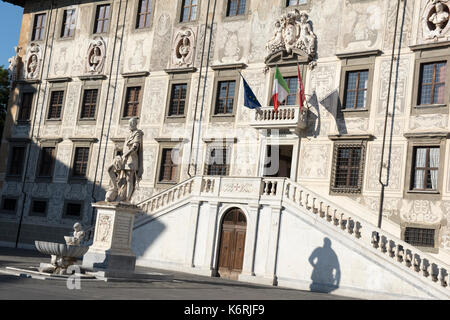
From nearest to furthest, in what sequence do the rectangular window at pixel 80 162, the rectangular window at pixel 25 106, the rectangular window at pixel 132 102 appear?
1. the rectangular window at pixel 132 102
2. the rectangular window at pixel 80 162
3. the rectangular window at pixel 25 106

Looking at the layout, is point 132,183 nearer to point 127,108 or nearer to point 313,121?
point 313,121

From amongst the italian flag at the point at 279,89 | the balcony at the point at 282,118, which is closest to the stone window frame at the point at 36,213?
the balcony at the point at 282,118

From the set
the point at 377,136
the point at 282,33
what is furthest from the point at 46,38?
the point at 377,136

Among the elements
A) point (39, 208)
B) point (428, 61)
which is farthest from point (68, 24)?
point (428, 61)

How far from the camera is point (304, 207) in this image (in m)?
22.5

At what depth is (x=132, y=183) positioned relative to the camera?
18719mm

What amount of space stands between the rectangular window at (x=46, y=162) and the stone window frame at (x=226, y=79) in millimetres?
10380

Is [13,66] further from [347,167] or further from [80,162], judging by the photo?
[347,167]

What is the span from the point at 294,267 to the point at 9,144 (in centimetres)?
2021

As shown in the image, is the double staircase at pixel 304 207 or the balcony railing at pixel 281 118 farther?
the balcony railing at pixel 281 118

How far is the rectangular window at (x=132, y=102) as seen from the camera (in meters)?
31.1

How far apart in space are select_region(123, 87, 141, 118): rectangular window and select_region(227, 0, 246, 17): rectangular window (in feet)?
20.0

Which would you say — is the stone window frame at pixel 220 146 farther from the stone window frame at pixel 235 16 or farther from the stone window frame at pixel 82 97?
the stone window frame at pixel 82 97

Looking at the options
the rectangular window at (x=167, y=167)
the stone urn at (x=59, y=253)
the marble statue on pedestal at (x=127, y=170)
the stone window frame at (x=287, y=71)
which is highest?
the stone window frame at (x=287, y=71)
